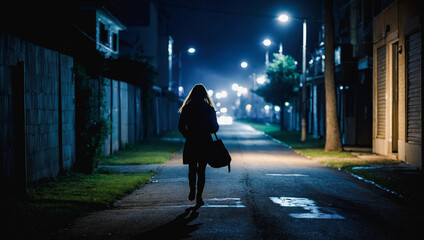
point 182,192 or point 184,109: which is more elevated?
point 184,109

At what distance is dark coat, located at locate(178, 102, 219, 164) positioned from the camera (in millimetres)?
8508

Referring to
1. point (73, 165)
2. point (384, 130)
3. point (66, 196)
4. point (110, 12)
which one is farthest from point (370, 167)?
point (110, 12)

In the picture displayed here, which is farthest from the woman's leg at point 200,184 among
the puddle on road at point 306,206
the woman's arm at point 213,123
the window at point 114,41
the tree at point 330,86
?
the window at point 114,41

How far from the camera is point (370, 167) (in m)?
15.6

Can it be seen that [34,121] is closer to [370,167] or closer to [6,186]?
[6,186]

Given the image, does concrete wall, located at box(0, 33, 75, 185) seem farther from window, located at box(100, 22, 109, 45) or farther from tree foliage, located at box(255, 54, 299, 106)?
tree foliage, located at box(255, 54, 299, 106)

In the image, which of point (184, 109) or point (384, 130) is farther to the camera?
point (384, 130)

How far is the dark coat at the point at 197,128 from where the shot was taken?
851cm

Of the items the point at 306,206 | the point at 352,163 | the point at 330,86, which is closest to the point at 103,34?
the point at 330,86

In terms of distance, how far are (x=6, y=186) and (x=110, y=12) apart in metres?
30.2

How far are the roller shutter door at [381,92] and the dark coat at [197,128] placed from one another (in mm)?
13868

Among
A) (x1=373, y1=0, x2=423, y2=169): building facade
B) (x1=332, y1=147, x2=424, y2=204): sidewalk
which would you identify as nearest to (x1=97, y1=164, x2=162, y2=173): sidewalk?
(x1=332, y1=147, x2=424, y2=204): sidewalk

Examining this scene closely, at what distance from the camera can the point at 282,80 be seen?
48.3m

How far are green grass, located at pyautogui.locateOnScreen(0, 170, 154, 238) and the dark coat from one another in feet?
6.00
